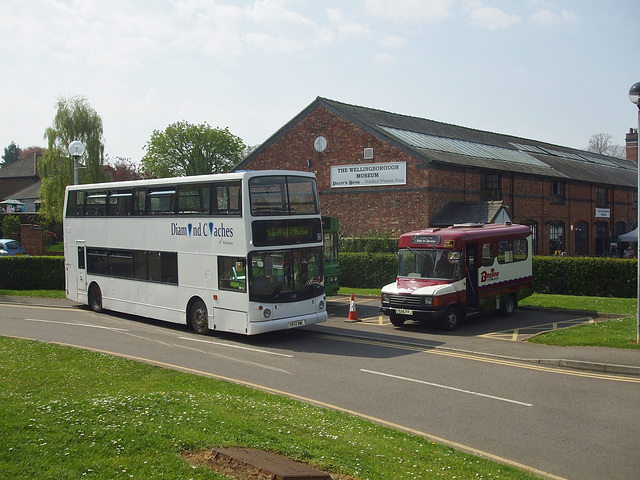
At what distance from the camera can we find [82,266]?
70.8 ft

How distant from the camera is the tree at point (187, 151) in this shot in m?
69.1

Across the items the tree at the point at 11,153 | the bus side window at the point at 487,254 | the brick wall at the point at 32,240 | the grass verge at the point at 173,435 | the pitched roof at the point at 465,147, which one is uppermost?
the tree at the point at 11,153

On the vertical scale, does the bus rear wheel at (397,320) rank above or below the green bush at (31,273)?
below

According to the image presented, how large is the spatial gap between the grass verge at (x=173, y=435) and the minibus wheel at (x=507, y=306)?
38.0 feet

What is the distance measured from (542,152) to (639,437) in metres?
41.6

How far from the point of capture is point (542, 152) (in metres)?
46.9

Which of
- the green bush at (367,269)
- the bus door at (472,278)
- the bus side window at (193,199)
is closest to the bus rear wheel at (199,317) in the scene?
the bus side window at (193,199)

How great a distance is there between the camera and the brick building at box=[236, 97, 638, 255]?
30.8m

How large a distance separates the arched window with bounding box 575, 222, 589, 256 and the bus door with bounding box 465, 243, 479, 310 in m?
25.5

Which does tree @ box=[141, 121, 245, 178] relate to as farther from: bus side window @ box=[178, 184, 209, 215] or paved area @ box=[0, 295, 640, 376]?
bus side window @ box=[178, 184, 209, 215]

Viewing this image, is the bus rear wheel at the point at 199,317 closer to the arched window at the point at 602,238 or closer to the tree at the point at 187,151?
the arched window at the point at 602,238

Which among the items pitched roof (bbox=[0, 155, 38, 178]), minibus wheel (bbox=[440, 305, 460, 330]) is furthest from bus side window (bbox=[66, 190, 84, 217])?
pitched roof (bbox=[0, 155, 38, 178])

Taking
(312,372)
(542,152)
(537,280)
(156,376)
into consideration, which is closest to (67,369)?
(156,376)

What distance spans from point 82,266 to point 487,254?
44.2 ft
